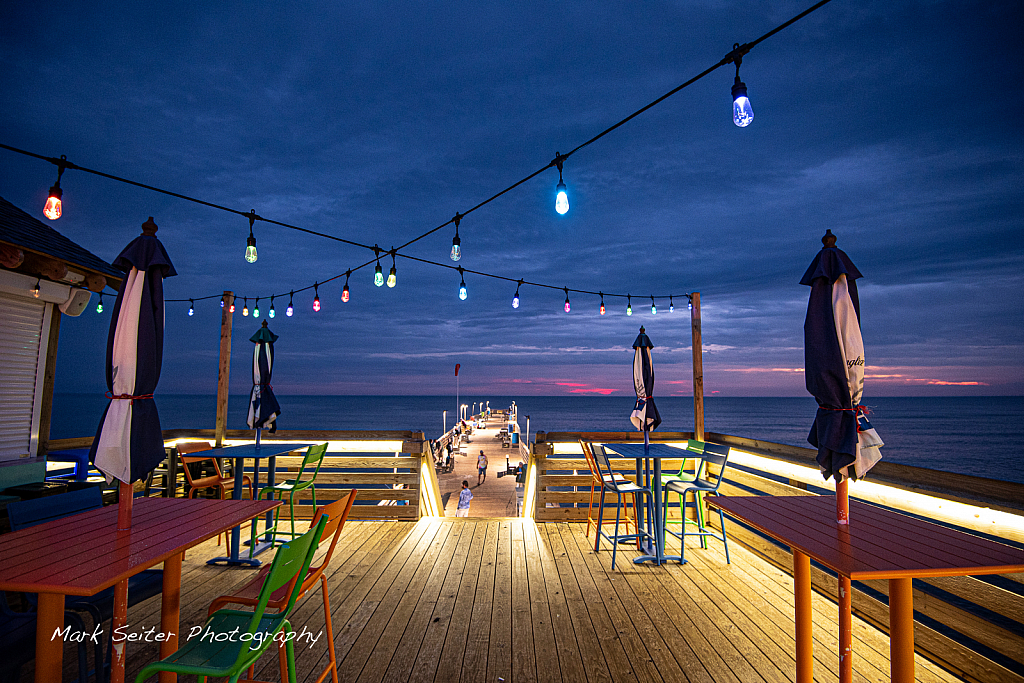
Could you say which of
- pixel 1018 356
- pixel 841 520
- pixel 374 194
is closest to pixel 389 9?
pixel 374 194

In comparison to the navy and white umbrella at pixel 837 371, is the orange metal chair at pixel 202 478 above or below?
below

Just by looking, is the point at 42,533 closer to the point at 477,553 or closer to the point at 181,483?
the point at 477,553

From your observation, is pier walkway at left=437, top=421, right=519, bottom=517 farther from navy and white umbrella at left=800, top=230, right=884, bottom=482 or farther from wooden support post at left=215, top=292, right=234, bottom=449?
navy and white umbrella at left=800, top=230, right=884, bottom=482

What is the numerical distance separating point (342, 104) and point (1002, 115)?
12780mm

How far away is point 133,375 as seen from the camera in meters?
2.08

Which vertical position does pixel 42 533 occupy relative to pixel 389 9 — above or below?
below

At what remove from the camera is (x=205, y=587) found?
3.46 m

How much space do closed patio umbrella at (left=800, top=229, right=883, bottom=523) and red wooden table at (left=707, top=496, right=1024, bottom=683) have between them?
202 millimetres

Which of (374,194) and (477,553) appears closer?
(477,553)

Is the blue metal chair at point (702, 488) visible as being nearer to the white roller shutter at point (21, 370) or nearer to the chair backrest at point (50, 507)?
the chair backrest at point (50, 507)

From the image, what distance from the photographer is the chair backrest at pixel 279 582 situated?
1.37 m

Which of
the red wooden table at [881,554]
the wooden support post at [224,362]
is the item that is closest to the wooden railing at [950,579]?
the red wooden table at [881,554]

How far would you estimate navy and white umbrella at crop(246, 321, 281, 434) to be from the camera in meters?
4.64

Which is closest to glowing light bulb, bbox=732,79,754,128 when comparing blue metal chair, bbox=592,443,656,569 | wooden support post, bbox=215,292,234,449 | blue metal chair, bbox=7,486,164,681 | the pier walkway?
blue metal chair, bbox=7,486,164,681
